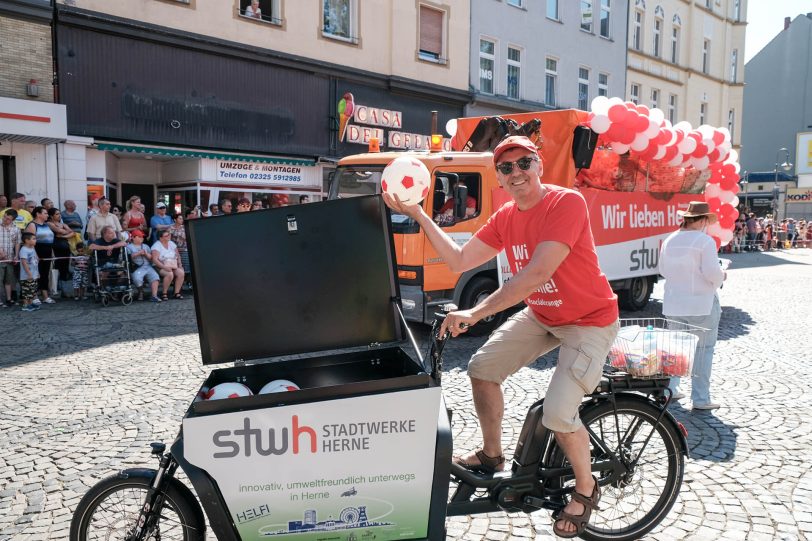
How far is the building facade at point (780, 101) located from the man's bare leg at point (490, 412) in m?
54.7

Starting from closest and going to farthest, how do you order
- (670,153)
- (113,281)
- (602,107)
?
(602,107) → (670,153) → (113,281)

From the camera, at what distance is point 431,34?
69.9 feet

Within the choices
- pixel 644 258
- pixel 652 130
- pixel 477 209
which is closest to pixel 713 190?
pixel 644 258

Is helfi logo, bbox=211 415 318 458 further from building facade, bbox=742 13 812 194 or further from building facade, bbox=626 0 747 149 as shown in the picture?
building facade, bbox=742 13 812 194

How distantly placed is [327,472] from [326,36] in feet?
58.6

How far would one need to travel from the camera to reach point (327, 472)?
253 cm

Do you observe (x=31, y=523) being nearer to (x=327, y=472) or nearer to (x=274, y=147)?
(x=327, y=472)

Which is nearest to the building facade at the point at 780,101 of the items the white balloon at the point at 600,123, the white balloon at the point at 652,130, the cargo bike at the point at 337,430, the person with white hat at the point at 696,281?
the white balloon at the point at 652,130

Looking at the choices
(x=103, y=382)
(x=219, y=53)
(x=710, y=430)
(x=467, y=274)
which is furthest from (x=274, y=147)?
(x=710, y=430)

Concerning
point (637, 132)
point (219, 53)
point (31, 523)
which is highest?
point (219, 53)

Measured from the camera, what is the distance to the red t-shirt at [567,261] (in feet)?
9.52

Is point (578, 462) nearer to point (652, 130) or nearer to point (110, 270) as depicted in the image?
point (652, 130)

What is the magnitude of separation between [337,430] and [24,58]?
47.5 ft

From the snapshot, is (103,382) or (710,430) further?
(103,382)
